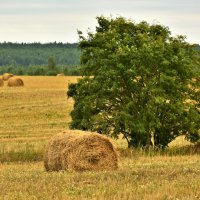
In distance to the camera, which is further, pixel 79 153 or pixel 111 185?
pixel 79 153

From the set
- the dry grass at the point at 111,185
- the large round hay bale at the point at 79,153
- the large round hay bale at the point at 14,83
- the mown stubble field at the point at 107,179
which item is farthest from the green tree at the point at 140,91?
the large round hay bale at the point at 14,83

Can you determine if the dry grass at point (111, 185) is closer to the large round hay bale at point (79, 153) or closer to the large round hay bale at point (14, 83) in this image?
the large round hay bale at point (79, 153)

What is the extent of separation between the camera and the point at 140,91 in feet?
90.9

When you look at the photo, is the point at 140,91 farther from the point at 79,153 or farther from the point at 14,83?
the point at 14,83

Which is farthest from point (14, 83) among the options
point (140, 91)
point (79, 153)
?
point (79, 153)

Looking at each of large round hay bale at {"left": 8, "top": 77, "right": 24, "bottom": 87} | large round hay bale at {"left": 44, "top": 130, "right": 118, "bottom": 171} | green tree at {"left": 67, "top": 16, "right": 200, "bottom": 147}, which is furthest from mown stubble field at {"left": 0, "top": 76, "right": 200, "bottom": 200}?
large round hay bale at {"left": 8, "top": 77, "right": 24, "bottom": 87}

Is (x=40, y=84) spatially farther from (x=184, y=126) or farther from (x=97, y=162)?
(x=97, y=162)

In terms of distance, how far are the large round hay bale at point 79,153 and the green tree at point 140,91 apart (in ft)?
22.9

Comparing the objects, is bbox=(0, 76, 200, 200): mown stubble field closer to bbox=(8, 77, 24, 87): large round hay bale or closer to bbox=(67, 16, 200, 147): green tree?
bbox=(67, 16, 200, 147): green tree

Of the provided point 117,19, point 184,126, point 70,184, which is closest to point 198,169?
point 70,184

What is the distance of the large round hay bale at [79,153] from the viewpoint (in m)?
19.0

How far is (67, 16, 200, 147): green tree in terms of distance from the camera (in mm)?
27188

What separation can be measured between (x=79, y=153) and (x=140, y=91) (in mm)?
9108

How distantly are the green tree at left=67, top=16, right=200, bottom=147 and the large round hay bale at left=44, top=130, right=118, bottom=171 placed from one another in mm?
6978
